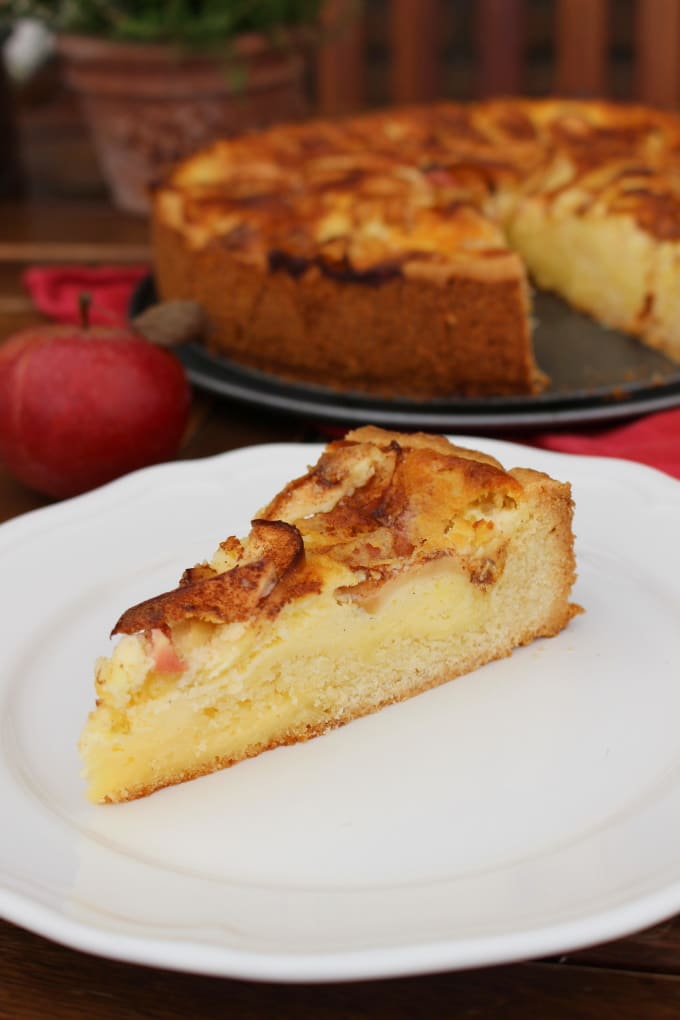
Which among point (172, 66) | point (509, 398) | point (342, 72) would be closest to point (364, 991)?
point (509, 398)

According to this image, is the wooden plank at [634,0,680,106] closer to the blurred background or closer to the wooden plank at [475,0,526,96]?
the blurred background

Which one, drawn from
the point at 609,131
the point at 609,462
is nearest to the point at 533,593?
the point at 609,462

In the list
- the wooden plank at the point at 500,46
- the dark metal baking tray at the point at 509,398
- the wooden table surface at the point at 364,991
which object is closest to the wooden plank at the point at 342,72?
the wooden plank at the point at 500,46

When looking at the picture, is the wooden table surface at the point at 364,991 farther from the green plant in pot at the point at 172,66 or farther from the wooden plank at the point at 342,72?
the wooden plank at the point at 342,72

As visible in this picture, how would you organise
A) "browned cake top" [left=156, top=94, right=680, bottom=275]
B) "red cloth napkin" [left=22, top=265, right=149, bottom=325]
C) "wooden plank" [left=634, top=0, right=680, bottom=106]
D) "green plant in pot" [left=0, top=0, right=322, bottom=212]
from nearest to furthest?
"browned cake top" [left=156, top=94, right=680, bottom=275] → "red cloth napkin" [left=22, top=265, right=149, bottom=325] → "green plant in pot" [left=0, top=0, right=322, bottom=212] → "wooden plank" [left=634, top=0, right=680, bottom=106]

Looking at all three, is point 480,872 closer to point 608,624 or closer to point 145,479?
point 608,624

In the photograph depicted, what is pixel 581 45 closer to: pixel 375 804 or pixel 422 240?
pixel 422 240

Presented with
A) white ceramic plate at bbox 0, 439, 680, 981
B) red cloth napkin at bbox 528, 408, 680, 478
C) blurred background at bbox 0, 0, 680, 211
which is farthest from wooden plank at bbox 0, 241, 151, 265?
white ceramic plate at bbox 0, 439, 680, 981
